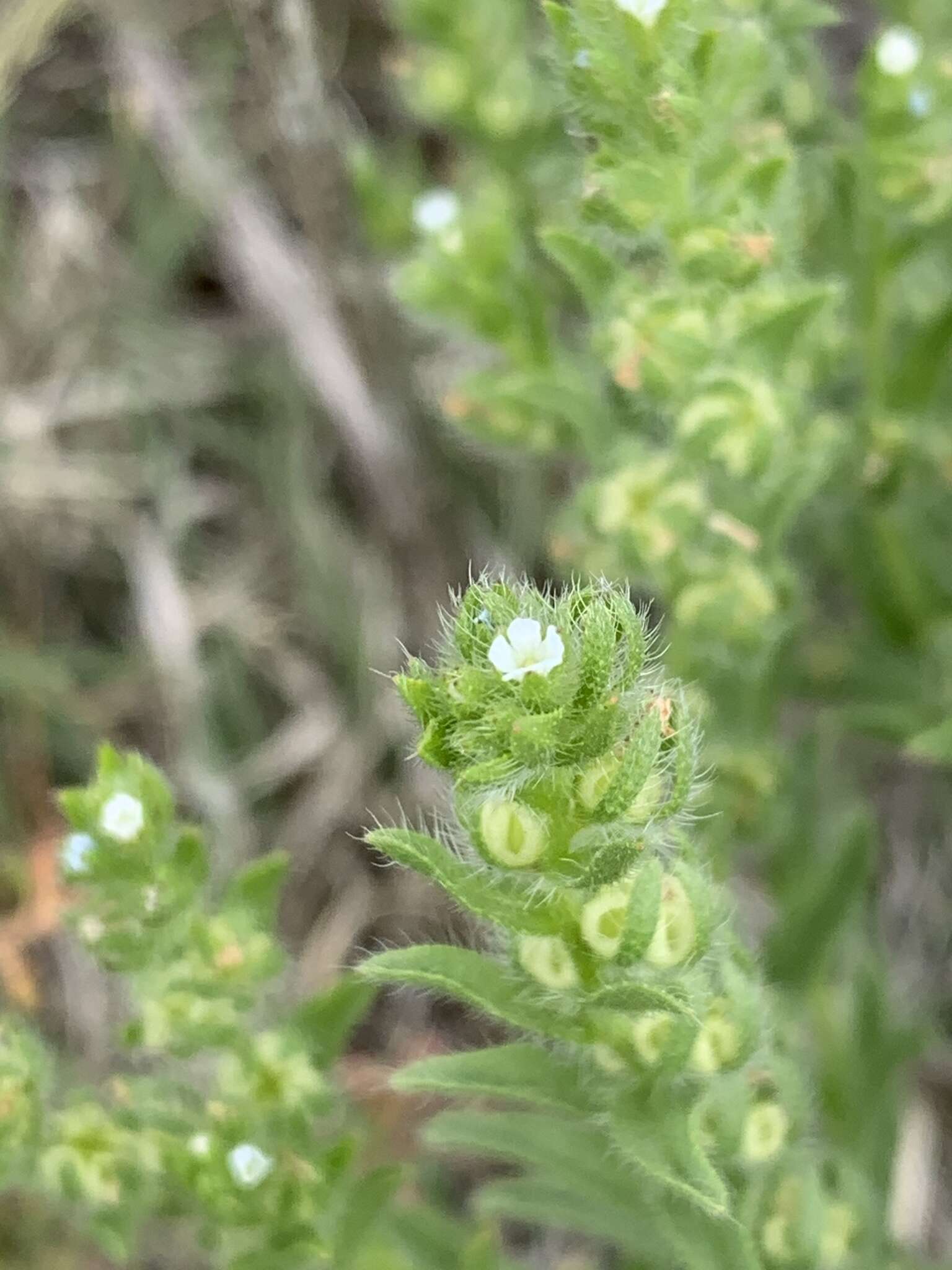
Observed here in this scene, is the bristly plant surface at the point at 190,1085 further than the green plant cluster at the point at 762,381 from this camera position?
No

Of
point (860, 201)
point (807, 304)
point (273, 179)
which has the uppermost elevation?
point (273, 179)

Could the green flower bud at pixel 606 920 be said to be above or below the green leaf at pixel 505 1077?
above

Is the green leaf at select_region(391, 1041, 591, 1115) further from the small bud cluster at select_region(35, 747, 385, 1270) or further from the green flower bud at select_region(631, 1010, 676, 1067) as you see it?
the small bud cluster at select_region(35, 747, 385, 1270)

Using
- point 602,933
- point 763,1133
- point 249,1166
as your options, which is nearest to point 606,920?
point 602,933

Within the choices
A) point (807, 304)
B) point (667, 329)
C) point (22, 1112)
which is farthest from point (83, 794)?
point (807, 304)

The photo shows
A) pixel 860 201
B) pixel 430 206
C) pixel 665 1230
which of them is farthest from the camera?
pixel 430 206

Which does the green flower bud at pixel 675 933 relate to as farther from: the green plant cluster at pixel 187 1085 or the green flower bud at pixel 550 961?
the green plant cluster at pixel 187 1085

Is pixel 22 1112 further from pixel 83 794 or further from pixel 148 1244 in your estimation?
pixel 148 1244

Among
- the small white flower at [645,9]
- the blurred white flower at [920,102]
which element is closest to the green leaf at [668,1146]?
the small white flower at [645,9]
